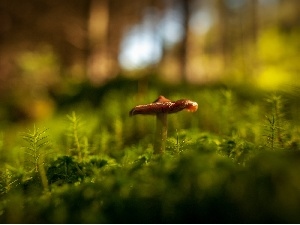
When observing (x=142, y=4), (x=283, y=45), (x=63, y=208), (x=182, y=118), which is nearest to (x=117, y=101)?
(x=182, y=118)

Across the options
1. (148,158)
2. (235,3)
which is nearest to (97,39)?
(148,158)

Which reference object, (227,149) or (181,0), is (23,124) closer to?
(227,149)

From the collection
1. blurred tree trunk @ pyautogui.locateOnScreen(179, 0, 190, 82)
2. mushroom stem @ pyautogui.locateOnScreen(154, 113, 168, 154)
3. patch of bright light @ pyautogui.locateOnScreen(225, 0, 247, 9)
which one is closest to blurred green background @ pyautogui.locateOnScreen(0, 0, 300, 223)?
mushroom stem @ pyautogui.locateOnScreen(154, 113, 168, 154)

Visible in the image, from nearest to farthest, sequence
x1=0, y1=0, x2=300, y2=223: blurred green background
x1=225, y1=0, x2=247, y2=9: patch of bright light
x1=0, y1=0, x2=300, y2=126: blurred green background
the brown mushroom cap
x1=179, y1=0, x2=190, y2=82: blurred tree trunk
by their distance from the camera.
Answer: x1=0, y1=0, x2=300, y2=223: blurred green background → the brown mushroom cap → x1=0, y1=0, x2=300, y2=126: blurred green background → x1=179, y1=0, x2=190, y2=82: blurred tree trunk → x1=225, y1=0, x2=247, y2=9: patch of bright light

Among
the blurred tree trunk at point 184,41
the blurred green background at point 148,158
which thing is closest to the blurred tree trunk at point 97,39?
the blurred tree trunk at point 184,41

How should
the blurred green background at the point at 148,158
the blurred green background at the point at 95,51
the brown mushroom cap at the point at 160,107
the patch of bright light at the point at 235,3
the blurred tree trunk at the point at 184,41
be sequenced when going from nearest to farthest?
the blurred green background at the point at 148,158, the brown mushroom cap at the point at 160,107, the blurred green background at the point at 95,51, the blurred tree trunk at the point at 184,41, the patch of bright light at the point at 235,3

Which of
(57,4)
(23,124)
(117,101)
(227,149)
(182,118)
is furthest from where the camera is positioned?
(57,4)

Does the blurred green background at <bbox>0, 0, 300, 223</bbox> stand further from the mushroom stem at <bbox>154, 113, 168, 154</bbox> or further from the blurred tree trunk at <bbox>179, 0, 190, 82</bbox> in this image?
the blurred tree trunk at <bbox>179, 0, 190, 82</bbox>

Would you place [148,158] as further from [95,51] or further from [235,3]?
[235,3]

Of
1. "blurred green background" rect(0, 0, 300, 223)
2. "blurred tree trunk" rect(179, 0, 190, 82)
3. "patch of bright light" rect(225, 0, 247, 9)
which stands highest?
"patch of bright light" rect(225, 0, 247, 9)

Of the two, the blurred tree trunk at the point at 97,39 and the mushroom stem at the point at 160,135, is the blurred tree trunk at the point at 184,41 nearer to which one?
the blurred tree trunk at the point at 97,39

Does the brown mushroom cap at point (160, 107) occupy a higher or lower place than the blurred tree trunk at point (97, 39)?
lower
